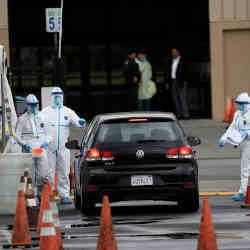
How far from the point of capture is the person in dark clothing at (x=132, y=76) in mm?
29641

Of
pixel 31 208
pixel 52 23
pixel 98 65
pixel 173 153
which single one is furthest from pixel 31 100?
pixel 98 65

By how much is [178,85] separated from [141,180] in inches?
604

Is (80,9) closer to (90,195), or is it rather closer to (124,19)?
(124,19)

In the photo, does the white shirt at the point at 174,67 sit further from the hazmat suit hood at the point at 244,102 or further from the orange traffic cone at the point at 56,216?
the orange traffic cone at the point at 56,216

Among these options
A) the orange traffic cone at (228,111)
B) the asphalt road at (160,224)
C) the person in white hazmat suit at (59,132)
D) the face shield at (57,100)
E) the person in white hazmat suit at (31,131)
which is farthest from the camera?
the orange traffic cone at (228,111)

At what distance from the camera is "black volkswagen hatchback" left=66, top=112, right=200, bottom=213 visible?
49.3ft

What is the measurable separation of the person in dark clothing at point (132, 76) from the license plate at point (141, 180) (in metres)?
14.7

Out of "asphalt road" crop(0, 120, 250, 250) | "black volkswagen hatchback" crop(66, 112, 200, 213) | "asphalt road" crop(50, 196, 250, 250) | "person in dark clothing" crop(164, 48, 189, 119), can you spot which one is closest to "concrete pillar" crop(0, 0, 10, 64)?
"person in dark clothing" crop(164, 48, 189, 119)

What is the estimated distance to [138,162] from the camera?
15.1 metres

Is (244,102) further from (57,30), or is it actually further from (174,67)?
(174,67)

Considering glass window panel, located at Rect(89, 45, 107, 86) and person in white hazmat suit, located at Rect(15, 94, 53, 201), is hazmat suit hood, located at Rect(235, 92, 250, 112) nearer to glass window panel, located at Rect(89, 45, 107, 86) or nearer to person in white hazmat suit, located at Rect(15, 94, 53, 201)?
person in white hazmat suit, located at Rect(15, 94, 53, 201)

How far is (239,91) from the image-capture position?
101 ft

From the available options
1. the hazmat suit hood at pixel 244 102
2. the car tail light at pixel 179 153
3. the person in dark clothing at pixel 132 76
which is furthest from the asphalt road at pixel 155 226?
the person in dark clothing at pixel 132 76

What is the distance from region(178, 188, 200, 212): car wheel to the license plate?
58cm
